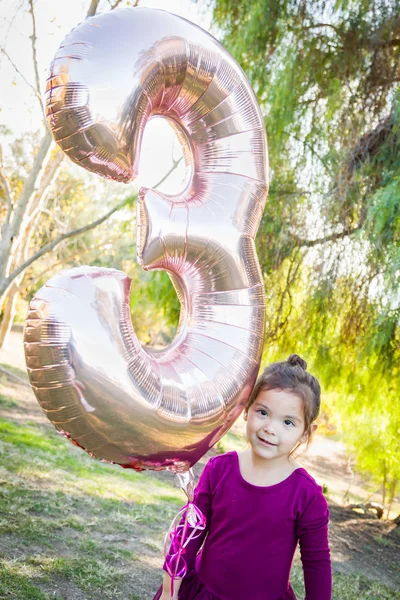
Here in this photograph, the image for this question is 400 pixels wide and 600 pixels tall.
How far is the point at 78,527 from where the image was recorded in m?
3.25

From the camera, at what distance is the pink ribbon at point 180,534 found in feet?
4.01

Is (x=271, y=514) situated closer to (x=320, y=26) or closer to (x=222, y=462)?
(x=222, y=462)

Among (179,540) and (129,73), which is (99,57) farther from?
(179,540)

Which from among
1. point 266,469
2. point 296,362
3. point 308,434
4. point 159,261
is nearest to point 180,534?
point 266,469

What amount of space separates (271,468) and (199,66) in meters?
0.92

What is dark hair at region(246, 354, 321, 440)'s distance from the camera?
1265 mm

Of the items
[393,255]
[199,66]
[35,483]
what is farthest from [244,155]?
[35,483]

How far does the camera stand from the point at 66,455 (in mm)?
4969

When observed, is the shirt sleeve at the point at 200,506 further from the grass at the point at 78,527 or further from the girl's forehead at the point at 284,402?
the grass at the point at 78,527

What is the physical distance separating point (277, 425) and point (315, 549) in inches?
11.2

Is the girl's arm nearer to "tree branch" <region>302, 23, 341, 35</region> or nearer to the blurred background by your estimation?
the blurred background

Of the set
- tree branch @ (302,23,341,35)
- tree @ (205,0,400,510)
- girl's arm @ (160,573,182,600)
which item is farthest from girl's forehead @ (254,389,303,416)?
tree branch @ (302,23,341,35)

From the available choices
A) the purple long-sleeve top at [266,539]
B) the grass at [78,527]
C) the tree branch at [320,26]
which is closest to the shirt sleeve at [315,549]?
the purple long-sleeve top at [266,539]

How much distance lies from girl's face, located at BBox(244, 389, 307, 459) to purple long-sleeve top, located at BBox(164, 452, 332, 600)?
0.09 m
